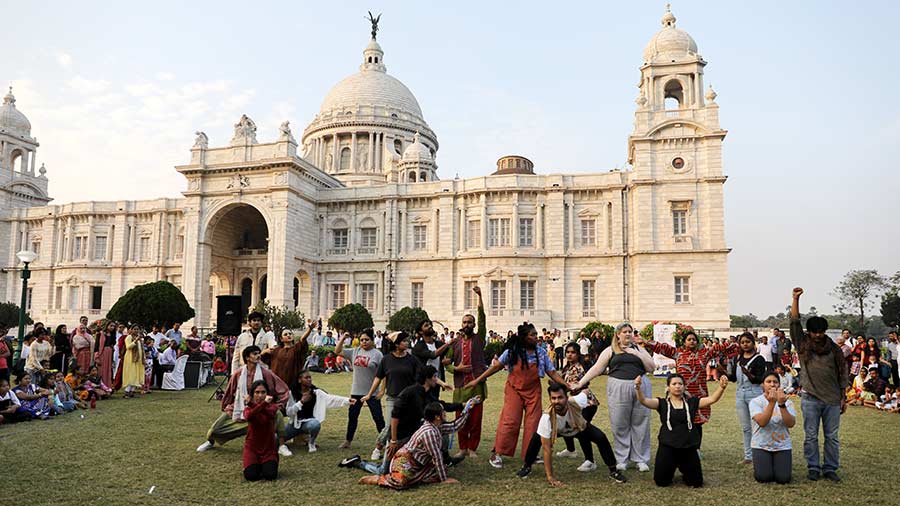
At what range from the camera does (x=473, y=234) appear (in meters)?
38.2

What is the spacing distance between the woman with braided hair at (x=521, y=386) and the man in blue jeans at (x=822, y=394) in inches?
115

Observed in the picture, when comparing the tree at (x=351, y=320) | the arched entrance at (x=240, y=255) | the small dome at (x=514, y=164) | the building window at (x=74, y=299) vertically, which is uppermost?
the small dome at (x=514, y=164)

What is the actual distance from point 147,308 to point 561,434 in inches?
1007

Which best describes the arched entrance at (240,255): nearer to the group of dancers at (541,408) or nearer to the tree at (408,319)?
the tree at (408,319)

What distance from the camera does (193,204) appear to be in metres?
38.6

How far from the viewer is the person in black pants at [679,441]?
22.8 ft

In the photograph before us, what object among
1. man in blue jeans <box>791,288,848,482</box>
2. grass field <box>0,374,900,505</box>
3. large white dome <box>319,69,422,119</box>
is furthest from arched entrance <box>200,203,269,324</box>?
man in blue jeans <box>791,288,848,482</box>

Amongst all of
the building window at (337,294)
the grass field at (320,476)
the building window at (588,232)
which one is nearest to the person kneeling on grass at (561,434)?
the grass field at (320,476)

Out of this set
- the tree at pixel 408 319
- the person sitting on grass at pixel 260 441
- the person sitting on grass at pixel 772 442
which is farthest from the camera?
the tree at pixel 408 319

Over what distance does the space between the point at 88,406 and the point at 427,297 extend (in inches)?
1025

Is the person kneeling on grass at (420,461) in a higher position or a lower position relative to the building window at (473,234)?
lower

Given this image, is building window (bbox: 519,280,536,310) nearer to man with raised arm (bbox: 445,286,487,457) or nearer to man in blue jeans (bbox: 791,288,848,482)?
man with raised arm (bbox: 445,286,487,457)

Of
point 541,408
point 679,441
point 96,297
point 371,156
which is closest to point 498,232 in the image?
point 371,156

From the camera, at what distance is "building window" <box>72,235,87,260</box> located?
4522cm
